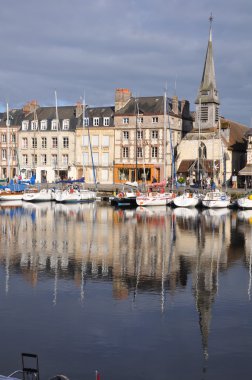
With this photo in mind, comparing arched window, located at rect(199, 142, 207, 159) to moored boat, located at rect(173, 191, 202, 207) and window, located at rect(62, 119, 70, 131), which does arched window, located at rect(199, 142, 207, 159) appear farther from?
window, located at rect(62, 119, 70, 131)

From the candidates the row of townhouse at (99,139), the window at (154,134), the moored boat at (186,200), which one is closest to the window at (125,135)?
the row of townhouse at (99,139)

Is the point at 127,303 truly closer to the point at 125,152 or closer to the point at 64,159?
the point at 125,152

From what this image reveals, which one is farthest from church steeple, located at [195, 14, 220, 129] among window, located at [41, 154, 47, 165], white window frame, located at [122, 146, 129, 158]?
window, located at [41, 154, 47, 165]

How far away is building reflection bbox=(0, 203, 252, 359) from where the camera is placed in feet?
65.8

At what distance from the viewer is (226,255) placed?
26.7 m

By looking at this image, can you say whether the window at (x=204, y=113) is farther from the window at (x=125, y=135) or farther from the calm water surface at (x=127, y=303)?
the calm water surface at (x=127, y=303)

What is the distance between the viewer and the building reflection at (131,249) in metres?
20.1

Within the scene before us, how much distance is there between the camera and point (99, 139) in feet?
236

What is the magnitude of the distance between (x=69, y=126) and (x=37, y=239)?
44.8m

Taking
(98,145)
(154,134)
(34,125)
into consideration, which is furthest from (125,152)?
(34,125)

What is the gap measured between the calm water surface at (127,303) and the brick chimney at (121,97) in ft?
129

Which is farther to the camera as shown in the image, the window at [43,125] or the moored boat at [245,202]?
the window at [43,125]

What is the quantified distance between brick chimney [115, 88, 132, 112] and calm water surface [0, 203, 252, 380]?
39.2 m

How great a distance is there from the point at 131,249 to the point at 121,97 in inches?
1796
